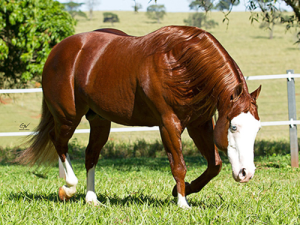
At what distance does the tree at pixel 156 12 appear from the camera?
62.5 m

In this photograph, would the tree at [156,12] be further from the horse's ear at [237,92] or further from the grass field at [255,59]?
the horse's ear at [237,92]

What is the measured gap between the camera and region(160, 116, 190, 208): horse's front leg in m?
2.96

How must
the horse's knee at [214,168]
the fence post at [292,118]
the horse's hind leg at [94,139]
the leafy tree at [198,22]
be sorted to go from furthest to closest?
the leafy tree at [198,22] < the fence post at [292,118] < the horse's hind leg at [94,139] < the horse's knee at [214,168]

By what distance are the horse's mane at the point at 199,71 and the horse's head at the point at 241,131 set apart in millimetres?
70

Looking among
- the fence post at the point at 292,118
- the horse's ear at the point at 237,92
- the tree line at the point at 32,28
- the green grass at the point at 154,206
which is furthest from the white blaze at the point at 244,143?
the tree line at the point at 32,28

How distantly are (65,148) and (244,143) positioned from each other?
2.09 meters

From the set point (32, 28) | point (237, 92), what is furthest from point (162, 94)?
point (32, 28)

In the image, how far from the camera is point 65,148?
394cm

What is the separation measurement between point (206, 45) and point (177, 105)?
54 centimetres

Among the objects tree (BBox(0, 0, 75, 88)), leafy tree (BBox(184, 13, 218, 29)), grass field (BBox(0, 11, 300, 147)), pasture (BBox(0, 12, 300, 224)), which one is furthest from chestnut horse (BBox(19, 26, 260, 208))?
leafy tree (BBox(184, 13, 218, 29))

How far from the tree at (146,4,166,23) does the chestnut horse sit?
194ft

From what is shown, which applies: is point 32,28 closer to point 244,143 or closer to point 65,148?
point 65,148

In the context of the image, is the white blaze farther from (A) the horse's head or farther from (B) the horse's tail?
(B) the horse's tail

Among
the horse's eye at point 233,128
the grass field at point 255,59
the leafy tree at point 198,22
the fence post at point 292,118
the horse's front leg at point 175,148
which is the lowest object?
the grass field at point 255,59
